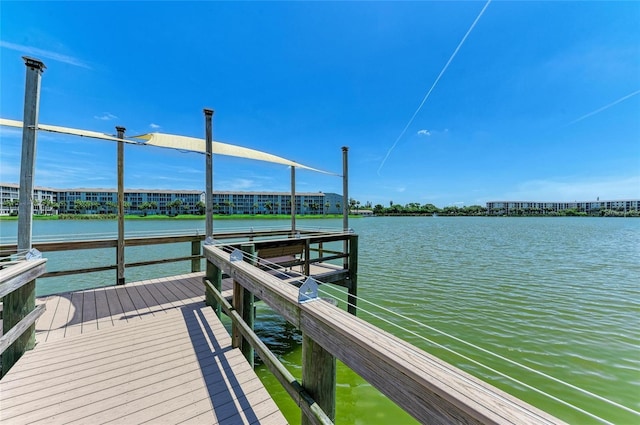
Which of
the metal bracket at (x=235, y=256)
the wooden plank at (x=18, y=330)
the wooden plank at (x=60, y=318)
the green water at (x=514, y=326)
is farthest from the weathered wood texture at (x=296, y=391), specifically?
the wooden plank at (x=60, y=318)

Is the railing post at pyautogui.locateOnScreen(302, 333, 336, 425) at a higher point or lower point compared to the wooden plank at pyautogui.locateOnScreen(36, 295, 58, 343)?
higher

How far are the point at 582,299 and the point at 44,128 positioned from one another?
13.3m

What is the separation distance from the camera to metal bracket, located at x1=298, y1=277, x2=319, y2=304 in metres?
1.99

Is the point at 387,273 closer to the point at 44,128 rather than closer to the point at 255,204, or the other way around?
the point at 44,128

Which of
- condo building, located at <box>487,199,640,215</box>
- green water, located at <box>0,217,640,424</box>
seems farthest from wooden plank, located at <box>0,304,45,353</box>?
condo building, located at <box>487,199,640,215</box>

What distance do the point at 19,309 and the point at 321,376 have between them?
11.5 feet

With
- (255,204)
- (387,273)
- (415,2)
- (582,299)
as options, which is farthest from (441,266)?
(255,204)

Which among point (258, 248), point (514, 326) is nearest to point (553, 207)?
point (514, 326)

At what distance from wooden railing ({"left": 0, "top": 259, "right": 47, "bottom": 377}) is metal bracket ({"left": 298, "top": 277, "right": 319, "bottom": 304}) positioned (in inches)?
114

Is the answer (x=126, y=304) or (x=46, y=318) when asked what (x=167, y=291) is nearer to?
(x=126, y=304)

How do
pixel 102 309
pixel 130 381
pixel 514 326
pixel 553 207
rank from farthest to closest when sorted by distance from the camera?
1. pixel 553 207
2. pixel 514 326
3. pixel 102 309
4. pixel 130 381

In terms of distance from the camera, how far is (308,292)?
6.70 feet

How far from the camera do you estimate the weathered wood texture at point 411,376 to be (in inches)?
39.4

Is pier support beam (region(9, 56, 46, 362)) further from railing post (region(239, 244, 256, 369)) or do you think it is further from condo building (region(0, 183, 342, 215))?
condo building (region(0, 183, 342, 215))
